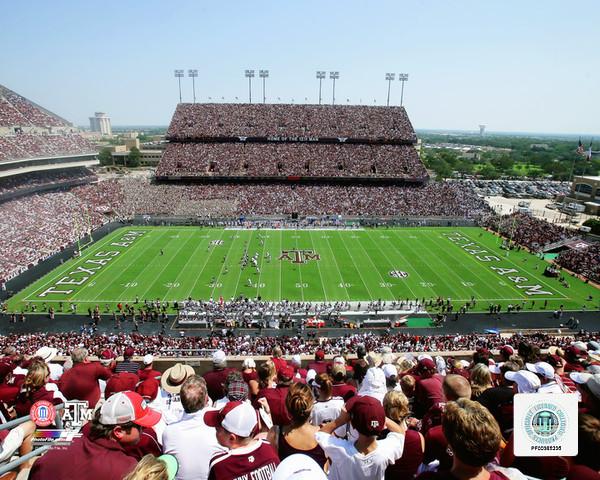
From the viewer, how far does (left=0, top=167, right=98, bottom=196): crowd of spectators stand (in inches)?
1580

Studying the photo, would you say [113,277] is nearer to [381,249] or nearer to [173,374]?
[381,249]

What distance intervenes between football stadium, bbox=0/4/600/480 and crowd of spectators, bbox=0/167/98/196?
0.38m

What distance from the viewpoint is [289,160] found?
56.8m

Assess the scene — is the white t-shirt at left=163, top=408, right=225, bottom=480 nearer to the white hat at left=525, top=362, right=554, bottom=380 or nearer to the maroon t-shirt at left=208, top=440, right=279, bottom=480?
the maroon t-shirt at left=208, top=440, right=279, bottom=480

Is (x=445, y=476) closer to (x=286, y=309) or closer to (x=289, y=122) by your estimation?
(x=286, y=309)

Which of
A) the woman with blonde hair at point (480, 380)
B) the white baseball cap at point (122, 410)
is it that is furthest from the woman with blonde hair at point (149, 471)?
the woman with blonde hair at point (480, 380)

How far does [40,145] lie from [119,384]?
168ft

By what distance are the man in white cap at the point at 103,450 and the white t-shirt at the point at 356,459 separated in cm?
157

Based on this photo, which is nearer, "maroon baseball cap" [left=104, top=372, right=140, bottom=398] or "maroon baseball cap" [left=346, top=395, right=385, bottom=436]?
"maroon baseball cap" [left=346, top=395, right=385, bottom=436]

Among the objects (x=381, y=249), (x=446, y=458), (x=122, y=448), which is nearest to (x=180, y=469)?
(x=122, y=448)

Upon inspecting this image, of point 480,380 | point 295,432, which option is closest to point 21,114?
point 295,432

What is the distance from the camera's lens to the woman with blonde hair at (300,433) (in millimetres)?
3412

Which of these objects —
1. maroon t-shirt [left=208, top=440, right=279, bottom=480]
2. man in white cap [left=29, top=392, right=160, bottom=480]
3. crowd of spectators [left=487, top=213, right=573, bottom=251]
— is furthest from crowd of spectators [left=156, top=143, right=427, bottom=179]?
maroon t-shirt [left=208, top=440, right=279, bottom=480]

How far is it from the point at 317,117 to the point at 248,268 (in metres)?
39.5
